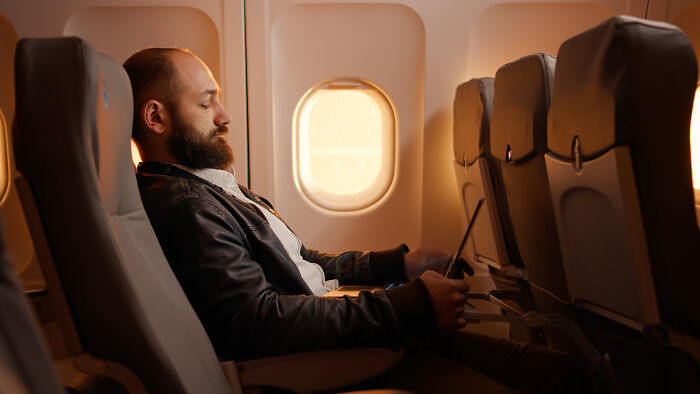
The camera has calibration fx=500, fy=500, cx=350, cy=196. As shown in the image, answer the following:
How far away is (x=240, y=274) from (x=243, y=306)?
0.07m

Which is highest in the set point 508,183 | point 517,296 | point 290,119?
point 290,119

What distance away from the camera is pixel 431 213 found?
9.05ft

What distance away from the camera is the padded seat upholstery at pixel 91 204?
743 mm

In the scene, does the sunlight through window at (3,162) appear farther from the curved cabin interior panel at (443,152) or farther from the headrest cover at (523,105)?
the headrest cover at (523,105)

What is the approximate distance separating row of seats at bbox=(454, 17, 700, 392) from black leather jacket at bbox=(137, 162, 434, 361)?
0.49 m

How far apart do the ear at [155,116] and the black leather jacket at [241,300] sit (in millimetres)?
202

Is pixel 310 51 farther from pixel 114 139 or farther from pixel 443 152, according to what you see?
pixel 114 139

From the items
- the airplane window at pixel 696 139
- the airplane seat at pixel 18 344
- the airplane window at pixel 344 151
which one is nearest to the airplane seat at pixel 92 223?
the airplane seat at pixel 18 344

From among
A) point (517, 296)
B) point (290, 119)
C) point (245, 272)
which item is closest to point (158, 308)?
point (245, 272)

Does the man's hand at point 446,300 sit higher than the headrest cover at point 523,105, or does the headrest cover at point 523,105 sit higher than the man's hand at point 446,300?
the headrest cover at point 523,105

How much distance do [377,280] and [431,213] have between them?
99cm

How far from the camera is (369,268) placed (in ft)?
6.07

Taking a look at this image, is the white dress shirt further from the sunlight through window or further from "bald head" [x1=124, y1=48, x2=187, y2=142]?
the sunlight through window

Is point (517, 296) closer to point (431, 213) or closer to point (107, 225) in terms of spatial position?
point (431, 213)
